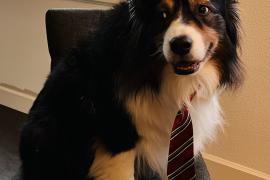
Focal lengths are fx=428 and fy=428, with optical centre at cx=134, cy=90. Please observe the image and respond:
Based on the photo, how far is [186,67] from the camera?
1.02m

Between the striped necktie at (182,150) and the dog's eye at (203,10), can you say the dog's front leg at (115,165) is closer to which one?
the striped necktie at (182,150)

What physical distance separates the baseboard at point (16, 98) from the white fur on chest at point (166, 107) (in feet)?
5.58

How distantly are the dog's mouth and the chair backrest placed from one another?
1.70 feet

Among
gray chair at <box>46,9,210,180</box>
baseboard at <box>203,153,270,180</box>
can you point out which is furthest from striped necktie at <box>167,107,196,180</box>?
baseboard at <box>203,153,270,180</box>

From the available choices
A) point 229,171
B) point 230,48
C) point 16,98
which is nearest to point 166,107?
point 230,48

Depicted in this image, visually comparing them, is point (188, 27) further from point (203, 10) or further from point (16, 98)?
point (16, 98)

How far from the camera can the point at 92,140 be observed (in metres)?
1.18

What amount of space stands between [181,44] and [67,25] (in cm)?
61

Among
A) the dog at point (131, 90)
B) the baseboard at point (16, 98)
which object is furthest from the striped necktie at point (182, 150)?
the baseboard at point (16, 98)

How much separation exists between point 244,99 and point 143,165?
752 millimetres

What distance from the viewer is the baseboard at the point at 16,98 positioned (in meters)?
2.79

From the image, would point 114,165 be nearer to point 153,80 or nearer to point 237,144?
point 153,80

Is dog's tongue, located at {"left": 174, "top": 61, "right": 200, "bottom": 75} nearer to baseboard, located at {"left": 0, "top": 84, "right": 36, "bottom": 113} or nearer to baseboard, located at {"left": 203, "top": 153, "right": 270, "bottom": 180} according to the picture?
baseboard, located at {"left": 203, "top": 153, "right": 270, "bottom": 180}

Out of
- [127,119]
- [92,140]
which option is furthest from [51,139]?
[127,119]
